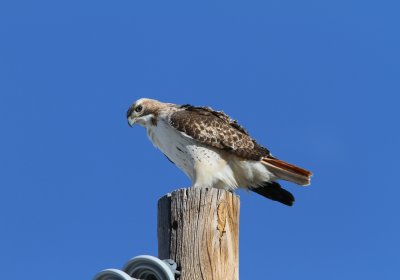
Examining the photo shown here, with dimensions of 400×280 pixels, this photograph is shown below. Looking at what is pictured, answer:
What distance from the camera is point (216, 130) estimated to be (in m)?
7.56

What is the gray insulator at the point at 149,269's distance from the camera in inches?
154

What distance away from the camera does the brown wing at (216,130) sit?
24.5ft

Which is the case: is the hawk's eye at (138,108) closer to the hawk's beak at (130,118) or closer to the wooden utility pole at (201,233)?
the hawk's beak at (130,118)

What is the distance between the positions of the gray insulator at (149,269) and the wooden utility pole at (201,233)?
143mm

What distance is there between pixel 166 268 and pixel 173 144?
3.72 m

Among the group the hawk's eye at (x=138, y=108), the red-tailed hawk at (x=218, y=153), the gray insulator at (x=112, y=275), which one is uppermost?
the hawk's eye at (x=138, y=108)

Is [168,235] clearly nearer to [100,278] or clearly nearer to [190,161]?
[100,278]

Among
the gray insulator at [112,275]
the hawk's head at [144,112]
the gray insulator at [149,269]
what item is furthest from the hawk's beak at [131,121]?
the gray insulator at [112,275]

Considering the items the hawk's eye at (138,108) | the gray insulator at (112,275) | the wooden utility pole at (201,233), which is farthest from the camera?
the hawk's eye at (138,108)

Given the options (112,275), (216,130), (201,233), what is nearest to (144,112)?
(216,130)

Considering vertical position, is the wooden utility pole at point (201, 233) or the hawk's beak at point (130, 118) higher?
the hawk's beak at point (130, 118)

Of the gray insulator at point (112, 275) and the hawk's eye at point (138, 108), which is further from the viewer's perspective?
the hawk's eye at point (138, 108)

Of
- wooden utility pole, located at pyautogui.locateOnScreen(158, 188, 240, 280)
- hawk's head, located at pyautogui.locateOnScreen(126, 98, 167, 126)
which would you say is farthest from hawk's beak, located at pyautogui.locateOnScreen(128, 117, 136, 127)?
wooden utility pole, located at pyautogui.locateOnScreen(158, 188, 240, 280)

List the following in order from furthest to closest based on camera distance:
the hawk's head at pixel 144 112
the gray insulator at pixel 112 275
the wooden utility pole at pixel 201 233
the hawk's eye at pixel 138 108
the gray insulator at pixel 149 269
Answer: the hawk's eye at pixel 138 108 < the hawk's head at pixel 144 112 < the wooden utility pole at pixel 201 233 < the gray insulator at pixel 149 269 < the gray insulator at pixel 112 275
